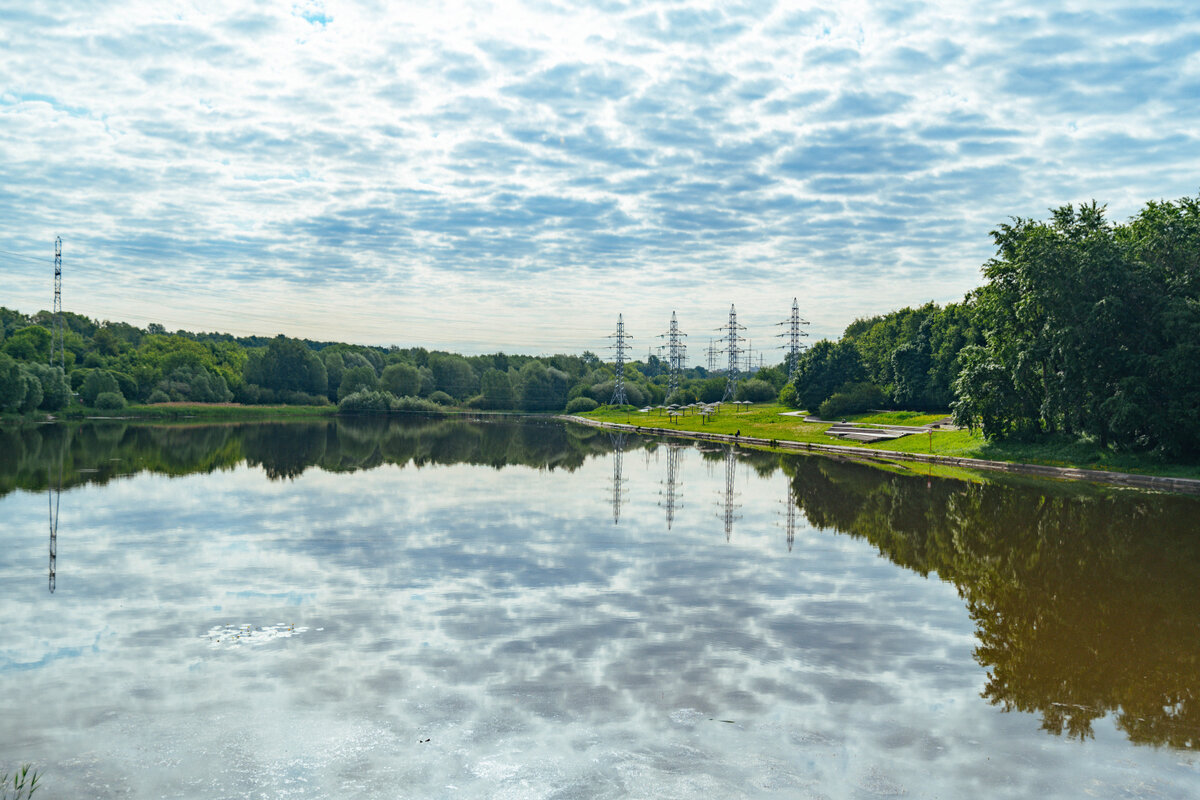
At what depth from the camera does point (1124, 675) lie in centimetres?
1155

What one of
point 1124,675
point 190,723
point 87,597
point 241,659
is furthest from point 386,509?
point 1124,675

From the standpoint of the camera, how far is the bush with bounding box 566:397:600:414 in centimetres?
14625

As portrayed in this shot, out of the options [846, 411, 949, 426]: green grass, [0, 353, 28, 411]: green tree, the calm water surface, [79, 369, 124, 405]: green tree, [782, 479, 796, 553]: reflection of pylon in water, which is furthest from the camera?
[79, 369, 124, 405]: green tree

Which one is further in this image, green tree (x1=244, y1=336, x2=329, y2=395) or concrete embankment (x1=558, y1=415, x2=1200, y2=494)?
green tree (x1=244, y1=336, x2=329, y2=395)

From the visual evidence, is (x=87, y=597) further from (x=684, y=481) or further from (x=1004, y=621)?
(x=684, y=481)

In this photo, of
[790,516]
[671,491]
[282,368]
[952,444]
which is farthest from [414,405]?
Result: [790,516]

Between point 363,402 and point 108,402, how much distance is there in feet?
130

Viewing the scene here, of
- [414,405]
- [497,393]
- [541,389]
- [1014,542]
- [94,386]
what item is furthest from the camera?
[541,389]

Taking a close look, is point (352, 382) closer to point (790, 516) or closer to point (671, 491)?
point (671, 491)

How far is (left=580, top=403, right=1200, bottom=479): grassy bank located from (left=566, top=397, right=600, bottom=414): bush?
1826 inches

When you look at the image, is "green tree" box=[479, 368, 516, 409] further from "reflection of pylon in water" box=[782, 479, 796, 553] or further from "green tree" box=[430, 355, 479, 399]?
"reflection of pylon in water" box=[782, 479, 796, 553]

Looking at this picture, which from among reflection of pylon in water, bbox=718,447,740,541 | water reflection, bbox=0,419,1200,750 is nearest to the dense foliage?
water reflection, bbox=0,419,1200,750

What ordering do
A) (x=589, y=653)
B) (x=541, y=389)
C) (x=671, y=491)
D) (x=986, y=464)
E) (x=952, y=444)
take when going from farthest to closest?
1. (x=541, y=389)
2. (x=952, y=444)
3. (x=986, y=464)
4. (x=671, y=491)
5. (x=589, y=653)

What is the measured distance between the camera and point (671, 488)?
35125mm
